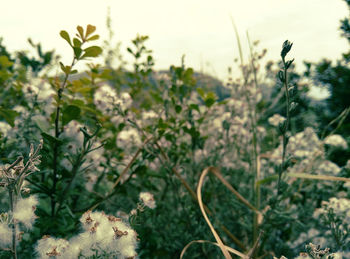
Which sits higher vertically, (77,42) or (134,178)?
(77,42)

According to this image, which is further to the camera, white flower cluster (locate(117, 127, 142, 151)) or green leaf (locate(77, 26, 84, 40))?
white flower cluster (locate(117, 127, 142, 151))

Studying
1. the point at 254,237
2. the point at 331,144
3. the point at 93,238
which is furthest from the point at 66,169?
the point at 331,144

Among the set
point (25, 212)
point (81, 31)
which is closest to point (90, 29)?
point (81, 31)

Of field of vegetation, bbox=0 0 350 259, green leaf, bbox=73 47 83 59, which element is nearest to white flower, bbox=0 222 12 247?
field of vegetation, bbox=0 0 350 259

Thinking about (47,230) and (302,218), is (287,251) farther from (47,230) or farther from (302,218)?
(47,230)

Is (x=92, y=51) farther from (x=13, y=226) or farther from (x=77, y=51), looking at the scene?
(x=13, y=226)

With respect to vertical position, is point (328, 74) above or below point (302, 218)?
above

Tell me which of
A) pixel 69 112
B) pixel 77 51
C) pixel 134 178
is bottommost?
pixel 134 178

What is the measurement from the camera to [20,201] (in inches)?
28.0

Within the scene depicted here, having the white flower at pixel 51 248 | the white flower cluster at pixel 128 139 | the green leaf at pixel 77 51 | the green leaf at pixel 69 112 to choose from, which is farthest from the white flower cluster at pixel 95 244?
the white flower cluster at pixel 128 139

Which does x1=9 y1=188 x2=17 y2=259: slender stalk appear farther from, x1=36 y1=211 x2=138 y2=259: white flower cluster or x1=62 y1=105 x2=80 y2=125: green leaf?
x1=62 y1=105 x2=80 y2=125: green leaf

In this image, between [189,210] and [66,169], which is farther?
[189,210]

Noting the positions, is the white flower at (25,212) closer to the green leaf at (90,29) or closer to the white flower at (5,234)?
the white flower at (5,234)

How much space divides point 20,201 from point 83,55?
0.56m
